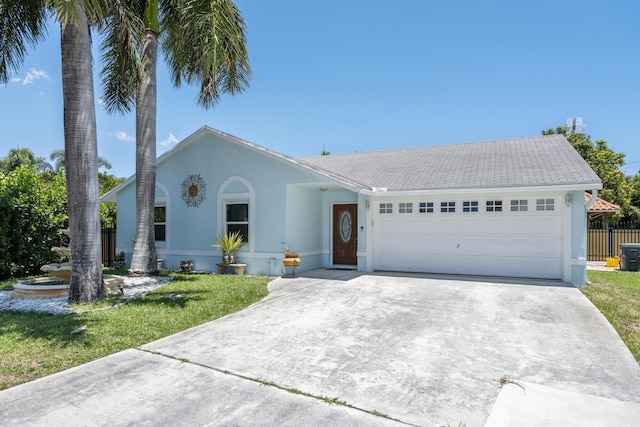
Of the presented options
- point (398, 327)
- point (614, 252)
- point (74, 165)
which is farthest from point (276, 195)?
point (614, 252)

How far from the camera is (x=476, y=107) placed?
60.5 ft

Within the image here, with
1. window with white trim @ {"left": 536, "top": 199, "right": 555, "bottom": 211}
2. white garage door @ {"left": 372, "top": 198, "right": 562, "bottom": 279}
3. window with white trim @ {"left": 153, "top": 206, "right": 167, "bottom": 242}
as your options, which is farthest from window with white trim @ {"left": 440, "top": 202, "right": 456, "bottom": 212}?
window with white trim @ {"left": 153, "top": 206, "right": 167, "bottom": 242}

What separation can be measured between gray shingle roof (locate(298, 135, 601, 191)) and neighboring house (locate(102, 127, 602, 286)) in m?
0.04

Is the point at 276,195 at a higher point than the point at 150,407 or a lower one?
higher

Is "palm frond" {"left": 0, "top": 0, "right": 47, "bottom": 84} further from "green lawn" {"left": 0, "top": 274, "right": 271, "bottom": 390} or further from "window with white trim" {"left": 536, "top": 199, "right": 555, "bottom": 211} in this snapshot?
"window with white trim" {"left": 536, "top": 199, "right": 555, "bottom": 211}

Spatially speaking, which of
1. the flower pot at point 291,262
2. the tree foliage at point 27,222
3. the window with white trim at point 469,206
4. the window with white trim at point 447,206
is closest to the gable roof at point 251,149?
the tree foliage at point 27,222

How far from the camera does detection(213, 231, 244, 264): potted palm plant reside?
1195 cm

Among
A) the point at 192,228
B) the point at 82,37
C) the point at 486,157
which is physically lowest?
the point at 192,228

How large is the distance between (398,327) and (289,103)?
49.6 feet

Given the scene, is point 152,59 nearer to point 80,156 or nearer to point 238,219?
point 80,156

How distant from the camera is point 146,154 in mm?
11156

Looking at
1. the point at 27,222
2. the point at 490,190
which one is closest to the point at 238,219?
the point at 27,222

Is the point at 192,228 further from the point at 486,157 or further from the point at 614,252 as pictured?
the point at 614,252

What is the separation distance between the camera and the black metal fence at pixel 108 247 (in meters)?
15.4
